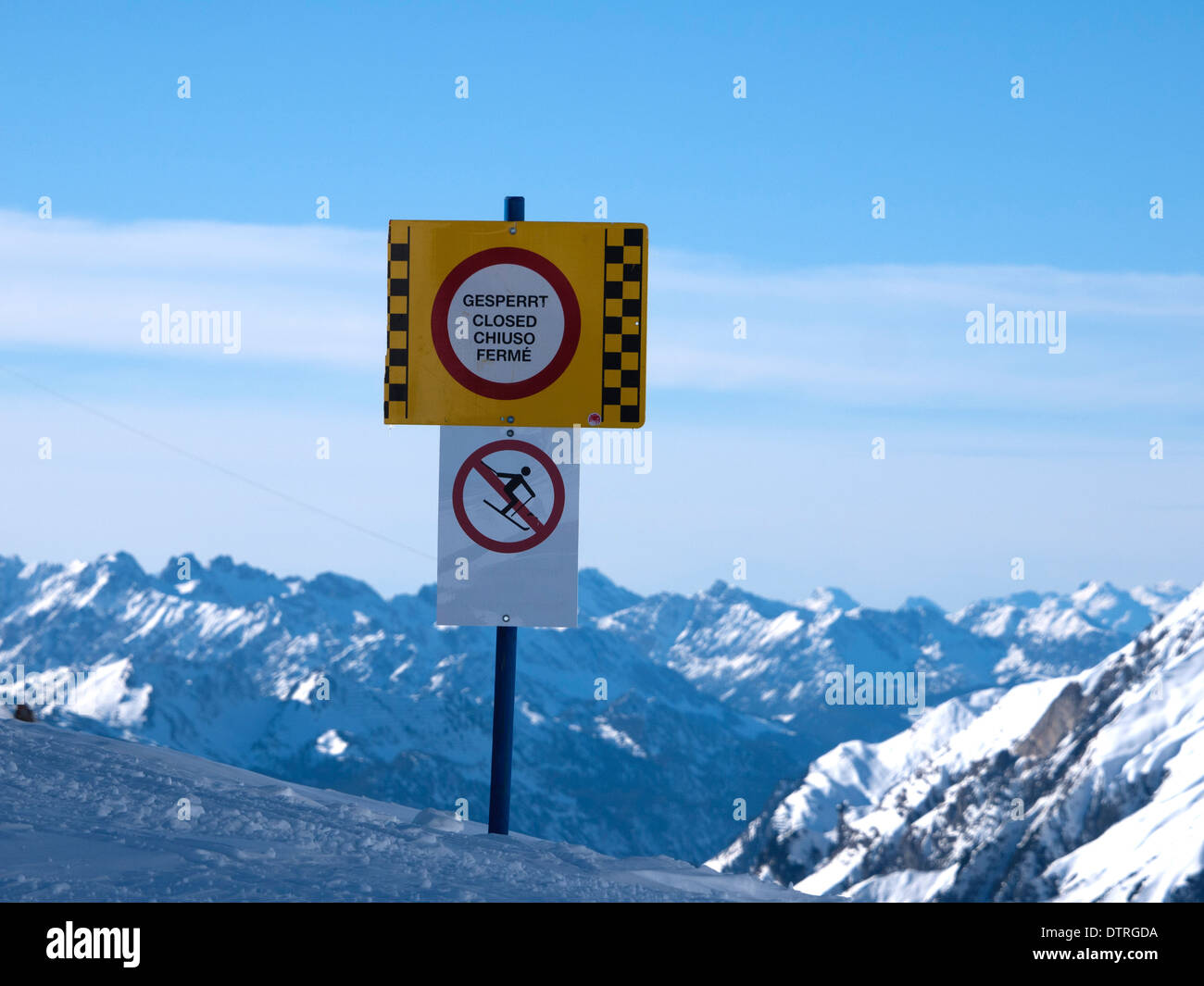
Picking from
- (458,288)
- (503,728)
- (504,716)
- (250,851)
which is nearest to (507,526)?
(504,716)

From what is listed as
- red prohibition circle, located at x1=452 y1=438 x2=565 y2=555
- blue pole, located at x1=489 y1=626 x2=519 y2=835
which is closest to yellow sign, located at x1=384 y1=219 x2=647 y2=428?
red prohibition circle, located at x1=452 y1=438 x2=565 y2=555

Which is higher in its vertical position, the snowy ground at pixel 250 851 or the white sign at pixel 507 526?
the white sign at pixel 507 526

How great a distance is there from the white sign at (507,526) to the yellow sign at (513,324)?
0.76ft

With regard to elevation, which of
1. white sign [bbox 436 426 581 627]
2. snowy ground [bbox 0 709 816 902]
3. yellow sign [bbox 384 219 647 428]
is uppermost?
yellow sign [bbox 384 219 647 428]

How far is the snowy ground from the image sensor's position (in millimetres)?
7395

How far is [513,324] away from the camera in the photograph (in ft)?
33.9

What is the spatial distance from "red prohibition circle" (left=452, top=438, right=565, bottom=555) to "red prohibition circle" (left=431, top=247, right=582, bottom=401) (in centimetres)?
42

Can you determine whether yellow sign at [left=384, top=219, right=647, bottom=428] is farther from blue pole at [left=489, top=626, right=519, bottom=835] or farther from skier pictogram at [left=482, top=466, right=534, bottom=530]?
blue pole at [left=489, top=626, right=519, bottom=835]

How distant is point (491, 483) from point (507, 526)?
1.24 feet

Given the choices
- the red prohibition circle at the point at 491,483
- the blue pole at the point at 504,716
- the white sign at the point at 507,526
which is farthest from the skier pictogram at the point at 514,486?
the blue pole at the point at 504,716

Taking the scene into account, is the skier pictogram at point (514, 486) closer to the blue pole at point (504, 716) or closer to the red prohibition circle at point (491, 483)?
the red prohibition circle at point (491, 483)

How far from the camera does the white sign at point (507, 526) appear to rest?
10312mm
